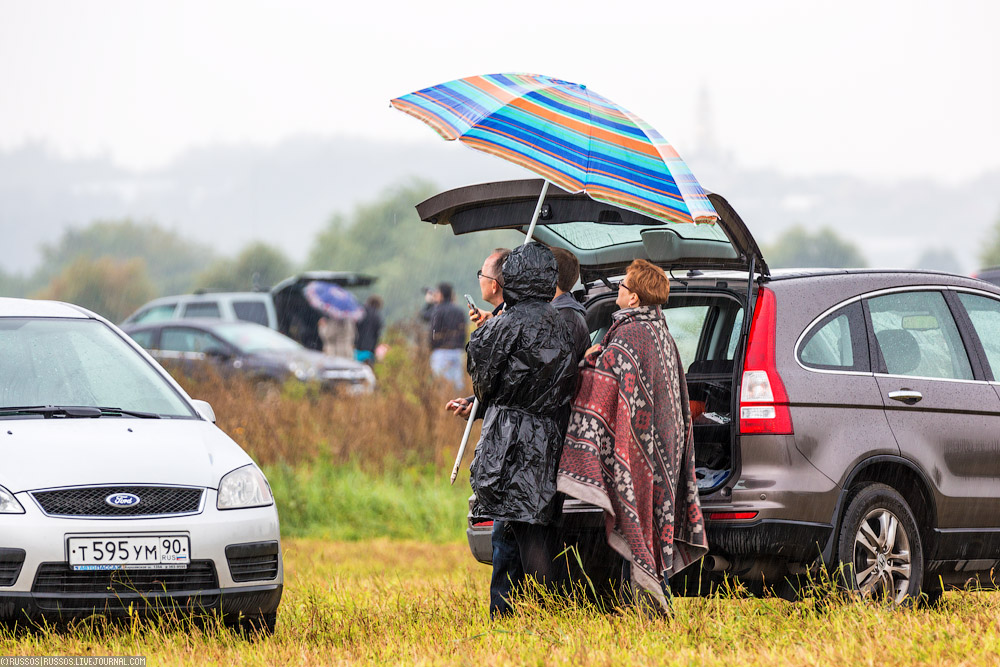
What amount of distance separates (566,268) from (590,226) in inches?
12.5

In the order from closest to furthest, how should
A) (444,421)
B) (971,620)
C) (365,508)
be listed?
(971,620), (365,508), (444,421)

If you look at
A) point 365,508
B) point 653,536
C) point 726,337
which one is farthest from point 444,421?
point 653,536

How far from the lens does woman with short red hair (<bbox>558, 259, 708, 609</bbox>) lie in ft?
16.2

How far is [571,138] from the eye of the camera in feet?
16.7

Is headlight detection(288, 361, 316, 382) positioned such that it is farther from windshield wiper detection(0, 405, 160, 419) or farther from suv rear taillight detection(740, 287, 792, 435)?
suv rear taillight detection(740, 287, 792, 435)

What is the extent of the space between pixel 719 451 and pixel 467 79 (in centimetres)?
212

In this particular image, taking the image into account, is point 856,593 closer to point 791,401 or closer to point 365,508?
point 791,401

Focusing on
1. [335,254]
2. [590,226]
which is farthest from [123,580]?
[335,254]

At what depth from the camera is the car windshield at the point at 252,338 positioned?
55.5 ft

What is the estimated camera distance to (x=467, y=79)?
5617mm

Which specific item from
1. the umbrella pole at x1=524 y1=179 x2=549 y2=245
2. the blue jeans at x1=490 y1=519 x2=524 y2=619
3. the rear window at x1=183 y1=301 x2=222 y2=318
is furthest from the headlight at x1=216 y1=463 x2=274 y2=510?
the rear window at x1=183 y1=301 x2=222 y2=318

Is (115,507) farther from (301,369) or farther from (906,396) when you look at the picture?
(301,369)

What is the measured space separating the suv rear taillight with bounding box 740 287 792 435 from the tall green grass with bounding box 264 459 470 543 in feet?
17.1

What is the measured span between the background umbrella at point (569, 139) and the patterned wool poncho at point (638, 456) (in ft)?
1.68
